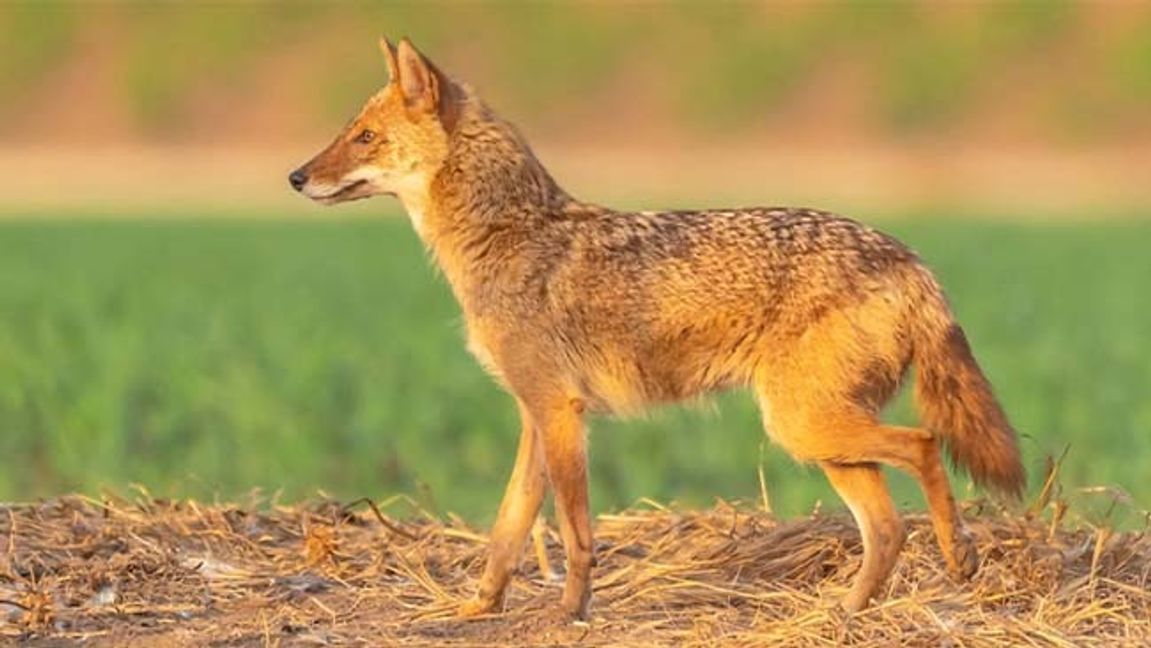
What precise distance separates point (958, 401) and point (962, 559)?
0.55 metres

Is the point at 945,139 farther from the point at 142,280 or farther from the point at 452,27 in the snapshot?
the point at 142,280

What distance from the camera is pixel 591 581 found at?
834 cm

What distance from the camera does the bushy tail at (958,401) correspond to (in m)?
8.30

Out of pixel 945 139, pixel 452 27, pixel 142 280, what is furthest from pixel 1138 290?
pixel 452 27

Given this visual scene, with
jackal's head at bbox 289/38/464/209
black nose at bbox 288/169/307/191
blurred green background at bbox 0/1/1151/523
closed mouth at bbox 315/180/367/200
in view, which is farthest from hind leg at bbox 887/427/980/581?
black nose at bbox 288/169/307/191

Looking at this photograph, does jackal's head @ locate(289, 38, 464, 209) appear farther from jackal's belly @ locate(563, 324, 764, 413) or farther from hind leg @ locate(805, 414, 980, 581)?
hind leg @ locate(805, 414, 980, 581)

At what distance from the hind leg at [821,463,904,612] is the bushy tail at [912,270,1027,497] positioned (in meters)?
0.32

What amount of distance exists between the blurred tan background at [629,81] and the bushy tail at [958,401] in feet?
209

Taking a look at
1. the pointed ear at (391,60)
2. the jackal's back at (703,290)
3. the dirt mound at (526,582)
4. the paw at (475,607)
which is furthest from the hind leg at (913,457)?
the pointed ear at (391,60)

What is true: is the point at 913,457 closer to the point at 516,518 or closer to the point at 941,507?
the point at 941,507

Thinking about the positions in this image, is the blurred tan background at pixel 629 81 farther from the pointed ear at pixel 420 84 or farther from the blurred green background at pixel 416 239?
the pointed ear at pixel 420 84

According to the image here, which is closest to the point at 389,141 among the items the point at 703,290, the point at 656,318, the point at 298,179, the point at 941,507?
the point at 298,179

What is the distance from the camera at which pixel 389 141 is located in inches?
335

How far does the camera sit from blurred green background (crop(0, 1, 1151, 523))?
50.7 ft
